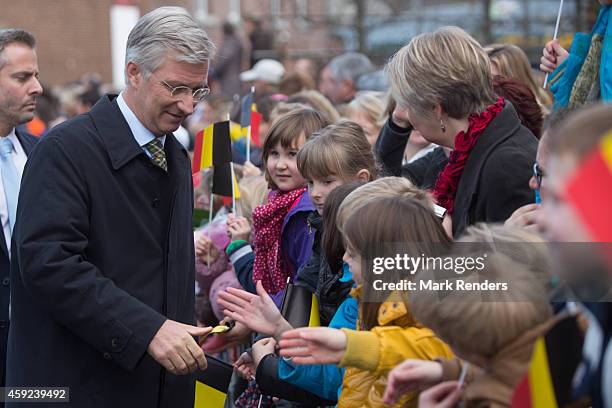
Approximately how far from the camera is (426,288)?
8.75ft

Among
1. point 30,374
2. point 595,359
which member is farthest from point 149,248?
point 595,359

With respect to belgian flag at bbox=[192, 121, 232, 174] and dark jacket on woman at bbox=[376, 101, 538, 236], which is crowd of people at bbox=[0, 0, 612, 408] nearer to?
dark jacket on woman at bbox=[376, 101, 538, 236]

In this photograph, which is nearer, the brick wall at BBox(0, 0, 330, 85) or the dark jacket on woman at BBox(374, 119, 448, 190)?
the dark jacket on woman at BBox(374, 119, 448, 190)

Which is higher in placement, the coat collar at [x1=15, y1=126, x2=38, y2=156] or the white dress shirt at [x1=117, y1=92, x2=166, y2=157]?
the white dress shirt at [x1=117, y1=92, x2=166, y2=157]

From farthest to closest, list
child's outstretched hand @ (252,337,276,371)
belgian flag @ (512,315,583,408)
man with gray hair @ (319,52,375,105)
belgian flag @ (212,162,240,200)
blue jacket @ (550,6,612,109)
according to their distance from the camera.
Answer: man with gray hair @ (319,52,375,105) < belgian flag @ (212,162,240,200) < blue jacket @ (550,6,612,109) < child's outstretched hand @ (252,337,276,371) < belgian flag @ (512,315,583,408)

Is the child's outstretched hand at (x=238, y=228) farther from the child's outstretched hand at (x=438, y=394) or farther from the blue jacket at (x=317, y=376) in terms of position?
Result: the child's outstretched hand at (x=438, y=394)

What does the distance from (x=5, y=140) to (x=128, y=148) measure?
158cm

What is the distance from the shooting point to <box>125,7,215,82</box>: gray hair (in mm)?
3604

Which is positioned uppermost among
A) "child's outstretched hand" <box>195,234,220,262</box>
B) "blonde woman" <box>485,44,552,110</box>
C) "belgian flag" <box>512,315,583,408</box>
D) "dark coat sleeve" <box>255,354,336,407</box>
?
"blonde woman" <box>485,44,552,110</box>

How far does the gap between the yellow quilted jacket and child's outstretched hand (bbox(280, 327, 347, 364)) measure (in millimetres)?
25

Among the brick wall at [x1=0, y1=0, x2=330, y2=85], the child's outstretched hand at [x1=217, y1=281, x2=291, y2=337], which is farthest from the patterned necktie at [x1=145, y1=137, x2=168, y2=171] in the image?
the brick wall at [x1=0, y1=0, x2=330, y2=85]

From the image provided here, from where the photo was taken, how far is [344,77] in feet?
28.2

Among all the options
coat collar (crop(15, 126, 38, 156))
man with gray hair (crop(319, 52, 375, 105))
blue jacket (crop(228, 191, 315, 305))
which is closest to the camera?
blue jacket (crop(228, 191, 315, 305))

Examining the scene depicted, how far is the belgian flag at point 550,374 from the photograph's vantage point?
7.02 ft
